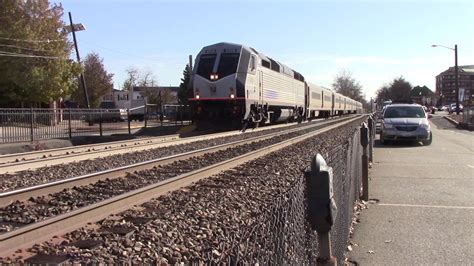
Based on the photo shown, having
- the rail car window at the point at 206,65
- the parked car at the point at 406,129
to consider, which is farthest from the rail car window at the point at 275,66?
the parked car at the point at 406,129

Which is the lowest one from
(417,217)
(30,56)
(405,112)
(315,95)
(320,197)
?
Result: (417,217)

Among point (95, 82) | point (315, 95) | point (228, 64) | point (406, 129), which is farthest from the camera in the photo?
point (95, 82)

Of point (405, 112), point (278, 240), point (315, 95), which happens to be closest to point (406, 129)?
point (405, 112)

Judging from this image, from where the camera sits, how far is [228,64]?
80.0ft

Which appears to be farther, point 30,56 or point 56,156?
point 30,56

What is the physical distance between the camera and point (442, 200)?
29.9 feet

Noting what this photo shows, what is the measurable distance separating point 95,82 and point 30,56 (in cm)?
3631

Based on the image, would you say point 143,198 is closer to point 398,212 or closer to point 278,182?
point 278,182

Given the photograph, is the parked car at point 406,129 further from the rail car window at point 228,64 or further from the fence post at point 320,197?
the fence post at point 320,197

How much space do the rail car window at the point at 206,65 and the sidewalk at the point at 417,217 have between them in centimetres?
1230

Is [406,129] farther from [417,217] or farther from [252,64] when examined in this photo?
[417,217]

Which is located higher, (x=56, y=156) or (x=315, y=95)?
(x=315, y=95)

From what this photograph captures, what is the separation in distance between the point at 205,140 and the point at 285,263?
1791 centimetres

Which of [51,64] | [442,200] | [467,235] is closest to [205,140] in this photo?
[442,200]
